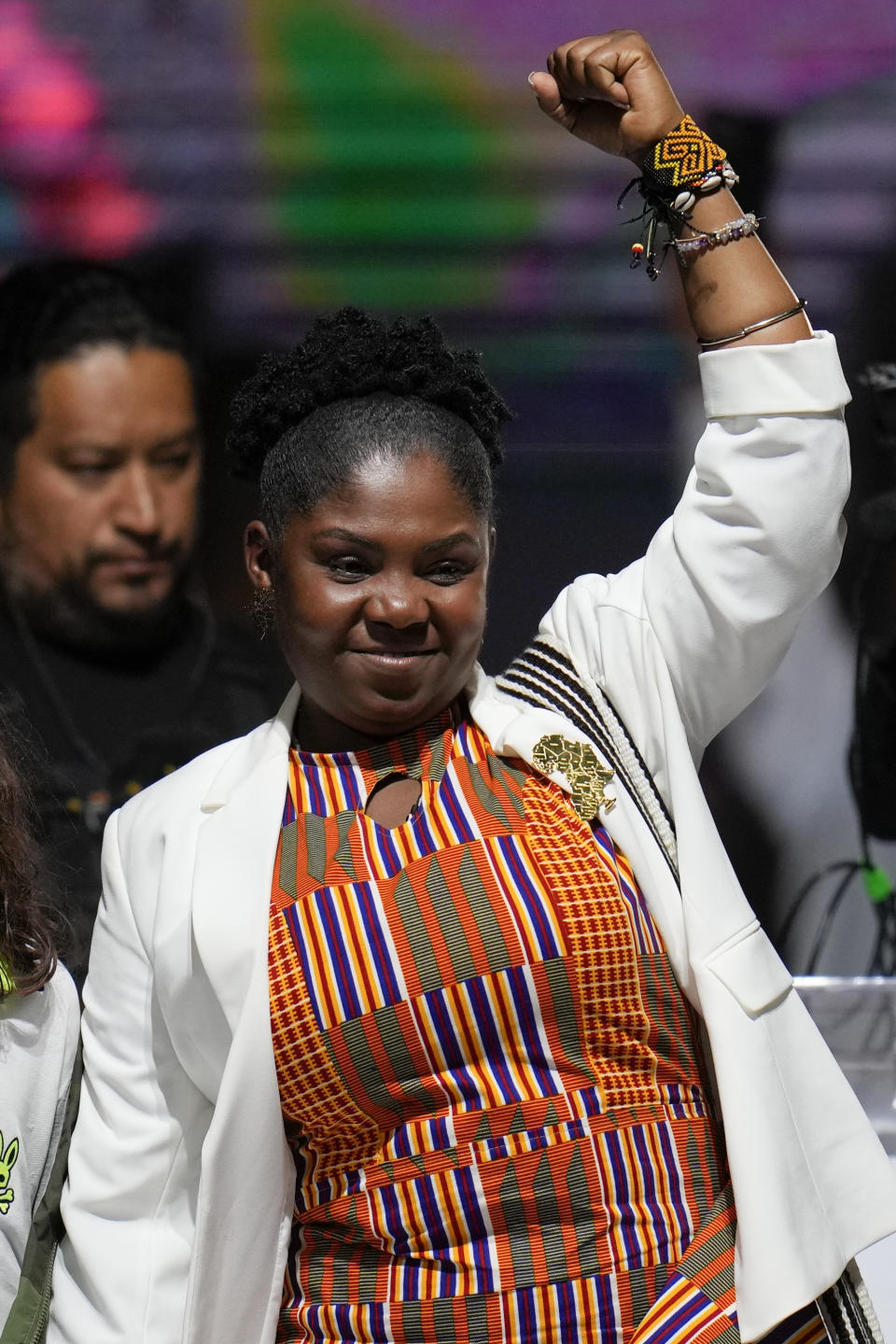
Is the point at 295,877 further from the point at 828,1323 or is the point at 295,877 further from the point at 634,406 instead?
the point at 634,406

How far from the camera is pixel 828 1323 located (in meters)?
1.48

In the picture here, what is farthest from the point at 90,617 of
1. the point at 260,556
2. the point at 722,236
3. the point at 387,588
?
the point at 722,236

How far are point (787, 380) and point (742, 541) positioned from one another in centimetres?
17

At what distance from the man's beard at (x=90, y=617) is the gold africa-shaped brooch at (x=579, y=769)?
1.27 metres

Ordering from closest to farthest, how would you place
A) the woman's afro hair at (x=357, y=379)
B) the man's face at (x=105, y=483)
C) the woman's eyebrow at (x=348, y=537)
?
the woman's eyebrow at (x=348, y=537) < the woman's afro hair at (x=357, y=379) < the man's face at (x=105, y=483)

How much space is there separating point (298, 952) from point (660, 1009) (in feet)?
1.28

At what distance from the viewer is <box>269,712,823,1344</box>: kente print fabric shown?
4.70 ft

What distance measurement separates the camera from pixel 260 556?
5.57 ft

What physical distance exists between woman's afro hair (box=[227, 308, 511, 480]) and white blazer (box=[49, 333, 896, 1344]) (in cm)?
26

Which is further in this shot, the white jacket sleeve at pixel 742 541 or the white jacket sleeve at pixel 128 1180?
the white jacket sleeve at pixel 128 1180

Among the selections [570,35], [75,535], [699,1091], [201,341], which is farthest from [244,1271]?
[570,35]

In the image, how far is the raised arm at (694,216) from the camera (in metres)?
1.50

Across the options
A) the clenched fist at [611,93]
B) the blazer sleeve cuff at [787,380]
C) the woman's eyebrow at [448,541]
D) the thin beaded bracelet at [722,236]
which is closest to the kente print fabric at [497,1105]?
the woman's eyebrow at [448,541]

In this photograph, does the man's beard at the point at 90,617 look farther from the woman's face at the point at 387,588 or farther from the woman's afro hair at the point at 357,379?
the woman's face at the point at 387,588
